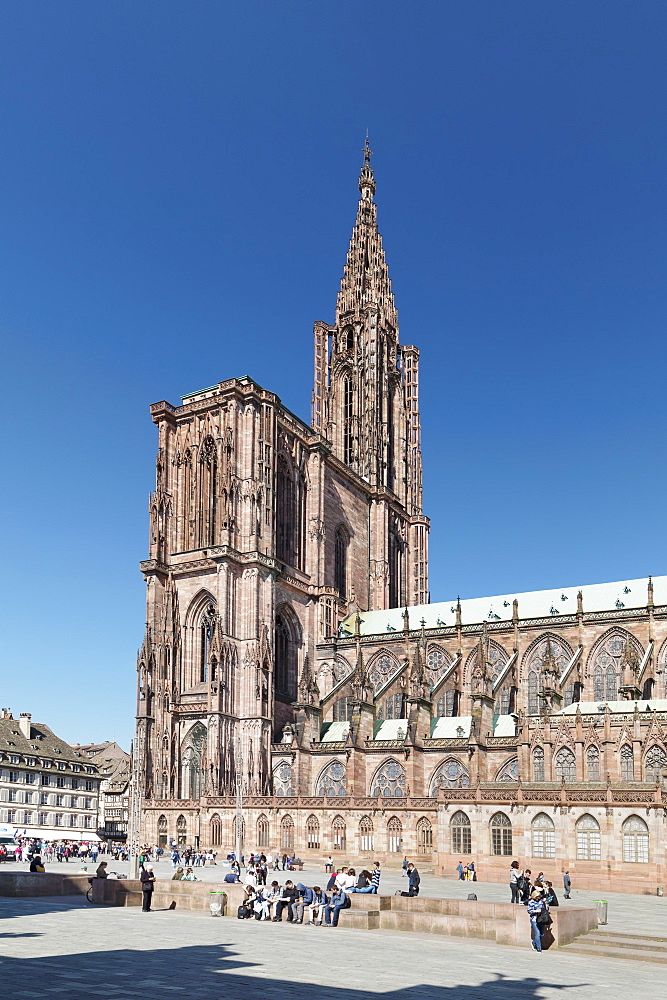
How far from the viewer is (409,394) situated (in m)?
103

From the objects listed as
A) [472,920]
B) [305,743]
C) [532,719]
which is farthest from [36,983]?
[305,743]

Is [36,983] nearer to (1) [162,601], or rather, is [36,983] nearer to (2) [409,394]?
(1) [162,601]

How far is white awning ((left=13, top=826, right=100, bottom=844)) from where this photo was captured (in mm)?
94250

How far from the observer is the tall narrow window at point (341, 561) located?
87188 millimetres

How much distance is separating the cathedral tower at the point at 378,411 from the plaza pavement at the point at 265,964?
66712mm

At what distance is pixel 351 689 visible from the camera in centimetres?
7419

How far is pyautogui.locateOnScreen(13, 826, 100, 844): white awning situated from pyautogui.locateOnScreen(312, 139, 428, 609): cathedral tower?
37873 millimetres

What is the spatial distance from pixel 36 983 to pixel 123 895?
16.8 meters

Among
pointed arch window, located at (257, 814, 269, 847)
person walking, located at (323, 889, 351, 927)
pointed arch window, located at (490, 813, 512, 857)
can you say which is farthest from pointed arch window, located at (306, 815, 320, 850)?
person walking, located at (323, 889, 351, 927)

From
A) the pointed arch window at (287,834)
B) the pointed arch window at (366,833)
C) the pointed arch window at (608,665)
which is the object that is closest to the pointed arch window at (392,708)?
the pointed arch window at (287,834)

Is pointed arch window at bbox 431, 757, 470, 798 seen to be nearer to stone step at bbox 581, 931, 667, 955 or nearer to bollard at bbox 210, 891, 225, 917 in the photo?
bollard at bbox 210, 891, 225, 917

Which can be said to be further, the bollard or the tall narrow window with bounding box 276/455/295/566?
the tall narrow window with bounding box 276/455/295/566

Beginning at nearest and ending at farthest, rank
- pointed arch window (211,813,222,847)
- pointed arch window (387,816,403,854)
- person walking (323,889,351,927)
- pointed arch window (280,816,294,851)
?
person walking (323,889,351,927) → pointed arch window (387,816,403,854) → pointed arch window (280,816,294,851) → pointed arch window (211,813,222,847)

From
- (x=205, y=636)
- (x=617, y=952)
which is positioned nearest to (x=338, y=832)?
(x=205, y=636)
